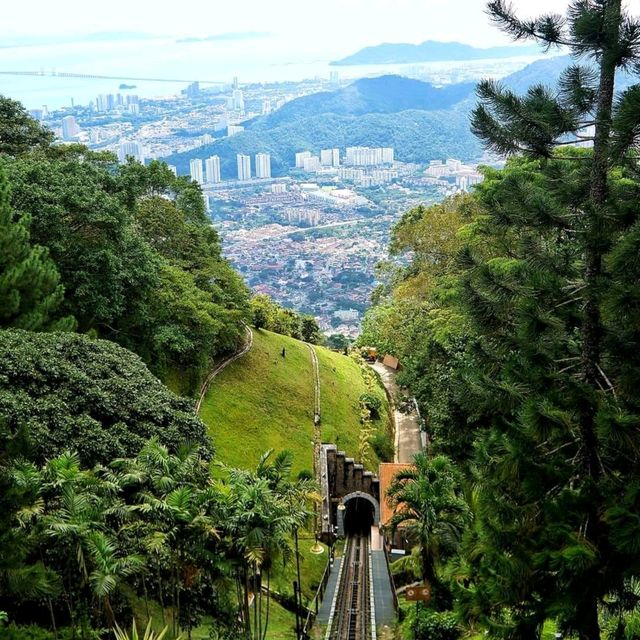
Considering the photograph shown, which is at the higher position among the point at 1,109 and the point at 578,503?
the point at 1,109

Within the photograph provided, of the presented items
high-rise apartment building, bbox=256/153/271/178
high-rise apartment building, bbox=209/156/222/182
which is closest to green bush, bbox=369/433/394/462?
high-rise apartment building, bbox=209/156/222/182

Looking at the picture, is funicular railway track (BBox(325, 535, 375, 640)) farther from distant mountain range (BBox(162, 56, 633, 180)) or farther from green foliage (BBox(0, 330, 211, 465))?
distant mountain range (BBox(162, 56, 633, 180))

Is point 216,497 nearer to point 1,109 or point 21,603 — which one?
point 21,603

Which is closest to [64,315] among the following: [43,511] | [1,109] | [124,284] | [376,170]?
[124,284]

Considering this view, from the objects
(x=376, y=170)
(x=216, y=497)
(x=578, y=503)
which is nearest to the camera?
(x=578, y=503)

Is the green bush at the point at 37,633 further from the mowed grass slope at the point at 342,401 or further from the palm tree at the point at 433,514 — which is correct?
the mowed grass slope at the point at 342,401

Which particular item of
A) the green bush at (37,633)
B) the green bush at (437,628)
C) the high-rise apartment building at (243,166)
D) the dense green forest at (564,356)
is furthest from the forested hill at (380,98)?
the green bush at (37,633)

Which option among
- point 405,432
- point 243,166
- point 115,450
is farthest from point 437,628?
point 243,166
